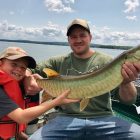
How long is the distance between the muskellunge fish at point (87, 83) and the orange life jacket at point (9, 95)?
341 mm

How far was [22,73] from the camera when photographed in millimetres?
4289

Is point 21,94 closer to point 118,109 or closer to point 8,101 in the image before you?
point 8,101

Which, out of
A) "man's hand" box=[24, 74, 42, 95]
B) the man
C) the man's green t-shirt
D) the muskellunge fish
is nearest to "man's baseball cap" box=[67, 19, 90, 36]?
the man

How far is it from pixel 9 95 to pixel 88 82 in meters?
1.04

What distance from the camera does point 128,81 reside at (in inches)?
179

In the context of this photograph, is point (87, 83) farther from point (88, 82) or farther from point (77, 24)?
point (77, 24)

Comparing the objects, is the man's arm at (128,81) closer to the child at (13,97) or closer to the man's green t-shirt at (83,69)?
the man's green t-shirt at (83,69)

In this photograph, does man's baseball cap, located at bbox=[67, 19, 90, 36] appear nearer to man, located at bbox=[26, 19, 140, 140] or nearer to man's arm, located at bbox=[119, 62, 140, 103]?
man, located at bbox=[26, 19, 140, 140]

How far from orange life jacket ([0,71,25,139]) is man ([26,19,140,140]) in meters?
0.25

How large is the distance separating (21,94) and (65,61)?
1.15 meters

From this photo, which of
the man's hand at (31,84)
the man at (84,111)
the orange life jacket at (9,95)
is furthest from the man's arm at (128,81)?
the orange life jacket at (9,95)

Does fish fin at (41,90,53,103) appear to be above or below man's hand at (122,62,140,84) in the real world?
below

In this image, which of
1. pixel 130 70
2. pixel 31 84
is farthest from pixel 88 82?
pixel 31 84

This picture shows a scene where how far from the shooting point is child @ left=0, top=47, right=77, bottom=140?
3.99m
